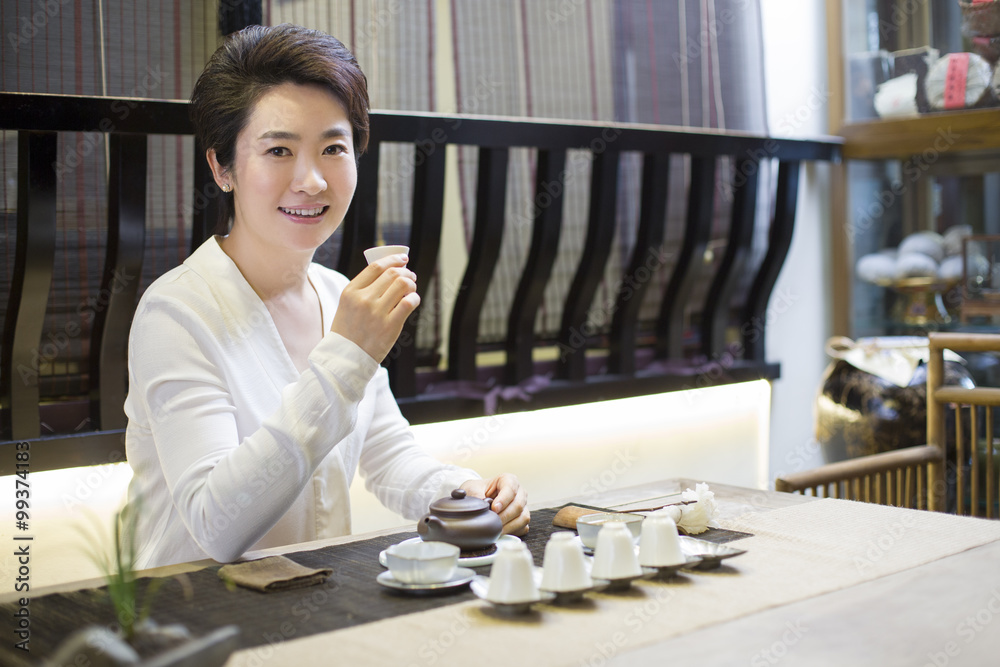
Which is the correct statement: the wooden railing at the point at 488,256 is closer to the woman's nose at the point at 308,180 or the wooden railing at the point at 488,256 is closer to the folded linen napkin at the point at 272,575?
the woman's nose at the point at 308,180

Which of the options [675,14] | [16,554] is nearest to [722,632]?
[16,554]

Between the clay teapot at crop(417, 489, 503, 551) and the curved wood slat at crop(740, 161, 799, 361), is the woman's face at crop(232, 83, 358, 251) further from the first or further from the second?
the curved wood slat at crop(740, 161, 799, 361)

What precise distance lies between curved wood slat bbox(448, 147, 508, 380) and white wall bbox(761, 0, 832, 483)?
1.45 metres

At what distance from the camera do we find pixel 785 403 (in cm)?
390

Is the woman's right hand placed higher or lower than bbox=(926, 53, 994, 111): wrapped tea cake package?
lower

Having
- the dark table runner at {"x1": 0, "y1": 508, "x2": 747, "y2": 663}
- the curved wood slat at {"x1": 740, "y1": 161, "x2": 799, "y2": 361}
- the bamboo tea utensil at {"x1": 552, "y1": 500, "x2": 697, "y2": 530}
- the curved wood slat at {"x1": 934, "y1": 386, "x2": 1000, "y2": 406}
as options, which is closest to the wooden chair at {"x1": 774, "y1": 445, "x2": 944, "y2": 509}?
the curved wood slat at {"x1": 934, "y1": 386, "x2": 1000, "y2": 406}

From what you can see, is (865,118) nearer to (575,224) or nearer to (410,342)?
(575,224)

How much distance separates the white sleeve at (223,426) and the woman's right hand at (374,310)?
2 cm

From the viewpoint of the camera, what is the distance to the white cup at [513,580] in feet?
3.82

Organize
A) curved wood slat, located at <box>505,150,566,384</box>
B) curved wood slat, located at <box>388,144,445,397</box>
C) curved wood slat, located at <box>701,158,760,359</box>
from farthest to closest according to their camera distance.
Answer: curved wood slat, located at <box>701,158,760,359</box>
curved wood slat, located at <box>505,150,566,384</box>
curved wood slat, located at <box>388,144,445,397</box>

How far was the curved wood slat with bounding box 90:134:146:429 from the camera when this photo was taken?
2248mm

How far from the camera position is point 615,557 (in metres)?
1.26

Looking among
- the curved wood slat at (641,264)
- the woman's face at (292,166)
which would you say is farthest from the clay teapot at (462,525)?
the curved wood slat at (641,264)

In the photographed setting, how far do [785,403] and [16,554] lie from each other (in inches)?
111
